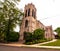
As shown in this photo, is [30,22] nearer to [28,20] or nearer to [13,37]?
[28,20]

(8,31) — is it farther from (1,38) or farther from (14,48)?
(14,48)

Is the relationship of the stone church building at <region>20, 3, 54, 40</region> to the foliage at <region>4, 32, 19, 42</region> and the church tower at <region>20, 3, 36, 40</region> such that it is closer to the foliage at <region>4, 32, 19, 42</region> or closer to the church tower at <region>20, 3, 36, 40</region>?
the church tower at <region>20, 3, 36, 40</region>

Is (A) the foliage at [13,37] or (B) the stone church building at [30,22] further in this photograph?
(B) the stone church building at [30,22]

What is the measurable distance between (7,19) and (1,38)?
2660 mm

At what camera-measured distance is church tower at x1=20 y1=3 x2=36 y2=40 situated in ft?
53.7

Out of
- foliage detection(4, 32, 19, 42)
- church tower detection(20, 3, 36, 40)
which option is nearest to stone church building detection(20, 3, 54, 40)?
church tower detection(20, 3, 36, 40)

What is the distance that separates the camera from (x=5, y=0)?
8.76 m

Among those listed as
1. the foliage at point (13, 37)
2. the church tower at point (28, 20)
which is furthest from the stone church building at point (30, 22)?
the foliage at point (13, 37)

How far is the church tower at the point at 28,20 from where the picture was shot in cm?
1637

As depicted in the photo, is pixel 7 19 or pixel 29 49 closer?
pixel 29 49

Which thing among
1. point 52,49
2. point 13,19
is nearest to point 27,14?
point 13,19

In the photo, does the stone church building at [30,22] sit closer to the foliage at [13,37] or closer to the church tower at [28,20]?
the church tower at [28,20]

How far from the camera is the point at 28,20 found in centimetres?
1669

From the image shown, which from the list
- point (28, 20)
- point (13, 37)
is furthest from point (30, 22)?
point (13, 37)
